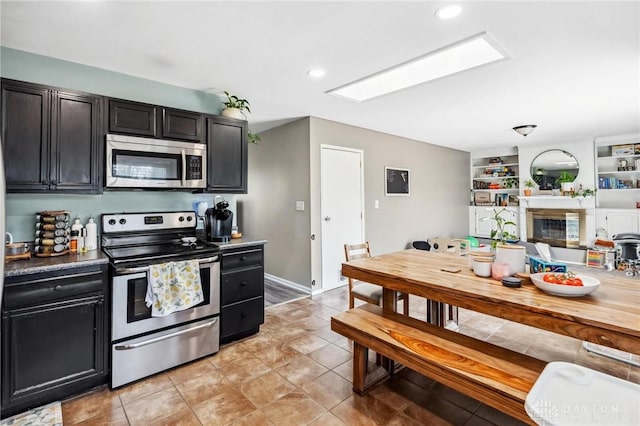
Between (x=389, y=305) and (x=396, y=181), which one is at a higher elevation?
(x=396, y=181)

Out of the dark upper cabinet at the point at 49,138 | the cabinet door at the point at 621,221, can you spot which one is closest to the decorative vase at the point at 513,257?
the dark upper cabinet at the point at 49,138

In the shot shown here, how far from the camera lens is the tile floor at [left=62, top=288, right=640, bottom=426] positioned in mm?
1856

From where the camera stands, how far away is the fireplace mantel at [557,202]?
602cm

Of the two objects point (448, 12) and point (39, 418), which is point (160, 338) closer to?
point (39, 418)

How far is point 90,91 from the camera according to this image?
8.66 ft

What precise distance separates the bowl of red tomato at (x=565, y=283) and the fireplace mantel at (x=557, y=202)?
5.76m

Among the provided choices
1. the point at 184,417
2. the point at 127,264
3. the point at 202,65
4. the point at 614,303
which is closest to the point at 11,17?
the point at 202,65

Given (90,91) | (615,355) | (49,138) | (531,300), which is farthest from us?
(90,91)

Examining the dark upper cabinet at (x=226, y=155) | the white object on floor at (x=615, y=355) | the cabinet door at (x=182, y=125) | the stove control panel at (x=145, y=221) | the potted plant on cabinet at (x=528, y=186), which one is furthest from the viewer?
the potted plant on cabinet at (x=528, y=186)

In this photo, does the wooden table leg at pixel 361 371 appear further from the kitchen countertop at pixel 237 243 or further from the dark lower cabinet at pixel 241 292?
the kitchen countertop at pixel 237 243

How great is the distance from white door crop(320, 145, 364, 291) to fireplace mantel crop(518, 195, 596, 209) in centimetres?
425

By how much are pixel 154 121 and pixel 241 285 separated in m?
1.63

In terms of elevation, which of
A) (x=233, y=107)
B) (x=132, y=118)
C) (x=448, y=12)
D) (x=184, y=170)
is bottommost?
(x=184, y=170)

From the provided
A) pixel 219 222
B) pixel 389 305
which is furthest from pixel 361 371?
pixel 219 222
